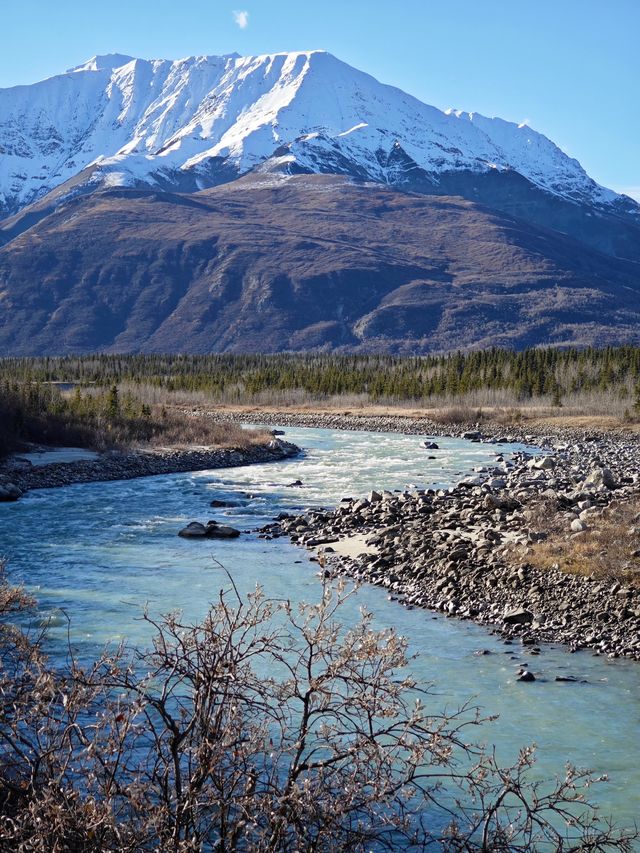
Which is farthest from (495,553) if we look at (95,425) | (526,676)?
(95,425)

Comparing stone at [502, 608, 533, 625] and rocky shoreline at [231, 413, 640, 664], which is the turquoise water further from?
rocky shoreline at [231, 413, 640, 664]

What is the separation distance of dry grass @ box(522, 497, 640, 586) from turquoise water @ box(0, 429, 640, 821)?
120 inches

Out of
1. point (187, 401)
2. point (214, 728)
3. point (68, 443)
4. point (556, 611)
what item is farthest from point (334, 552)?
point (187, 401)

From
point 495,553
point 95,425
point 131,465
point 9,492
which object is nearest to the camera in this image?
point 495,553

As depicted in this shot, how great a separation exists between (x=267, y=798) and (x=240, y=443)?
167ft

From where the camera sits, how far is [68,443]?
52.4 meters

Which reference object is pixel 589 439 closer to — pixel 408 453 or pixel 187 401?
pixel 408 453

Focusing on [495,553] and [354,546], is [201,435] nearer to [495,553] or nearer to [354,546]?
[354,546]

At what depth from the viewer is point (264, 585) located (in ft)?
65.9

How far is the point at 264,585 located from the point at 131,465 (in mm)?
28128

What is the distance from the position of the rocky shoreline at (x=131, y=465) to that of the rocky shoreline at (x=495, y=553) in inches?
555

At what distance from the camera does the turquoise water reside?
40.4ft

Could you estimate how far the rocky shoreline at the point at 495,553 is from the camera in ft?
55.9

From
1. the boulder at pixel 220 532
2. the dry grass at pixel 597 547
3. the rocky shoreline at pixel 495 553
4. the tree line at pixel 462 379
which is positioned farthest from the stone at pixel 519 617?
the tree line at pixel 462 379
